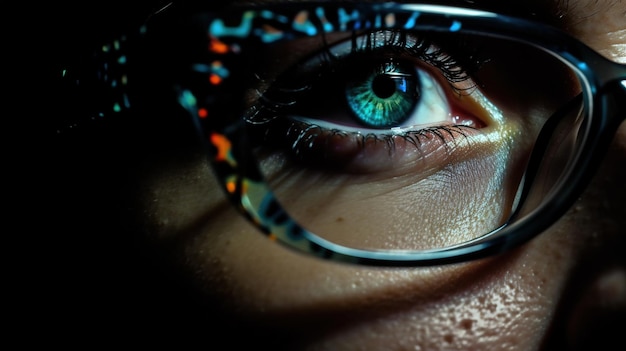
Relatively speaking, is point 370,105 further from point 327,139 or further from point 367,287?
point 367,287

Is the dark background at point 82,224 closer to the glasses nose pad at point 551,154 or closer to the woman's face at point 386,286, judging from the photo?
the woman's face at point 386,286

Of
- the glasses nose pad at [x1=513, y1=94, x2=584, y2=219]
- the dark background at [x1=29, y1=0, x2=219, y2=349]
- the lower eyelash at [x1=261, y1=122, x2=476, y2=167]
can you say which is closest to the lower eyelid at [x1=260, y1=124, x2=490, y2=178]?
the lower eyelash at [x1=261, y1=122, x2=476, y2=167]

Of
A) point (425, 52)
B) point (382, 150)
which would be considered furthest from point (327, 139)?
point (425, 52)

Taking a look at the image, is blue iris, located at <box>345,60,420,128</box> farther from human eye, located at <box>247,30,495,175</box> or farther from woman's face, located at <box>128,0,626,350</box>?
woman's face, located at <box>128,0,626,350</box>

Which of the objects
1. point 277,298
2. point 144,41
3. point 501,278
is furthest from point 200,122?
point 501,278

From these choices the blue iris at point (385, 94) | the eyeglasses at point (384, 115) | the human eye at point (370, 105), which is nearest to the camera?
the eyeglasses at point (384, 115)

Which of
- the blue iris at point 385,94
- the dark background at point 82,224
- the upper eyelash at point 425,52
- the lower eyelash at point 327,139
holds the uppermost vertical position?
the upper eyelash at point 425,52

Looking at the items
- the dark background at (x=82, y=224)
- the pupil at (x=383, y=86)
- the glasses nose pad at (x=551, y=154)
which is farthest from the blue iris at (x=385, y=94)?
the dark background at (x=82, y=224)
